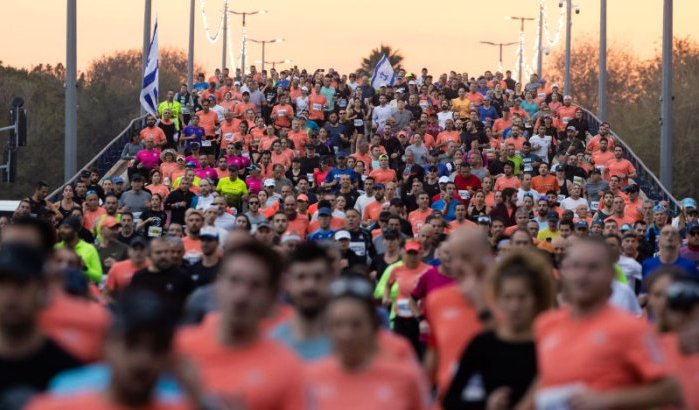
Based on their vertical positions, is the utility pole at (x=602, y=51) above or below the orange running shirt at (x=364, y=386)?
above

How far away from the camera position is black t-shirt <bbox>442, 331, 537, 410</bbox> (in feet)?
26.6

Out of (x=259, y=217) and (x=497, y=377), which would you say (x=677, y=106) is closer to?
(x=259, y=217)

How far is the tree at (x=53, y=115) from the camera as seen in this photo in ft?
310

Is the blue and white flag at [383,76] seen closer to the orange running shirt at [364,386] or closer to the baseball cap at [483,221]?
the baseball cap at [483,221]

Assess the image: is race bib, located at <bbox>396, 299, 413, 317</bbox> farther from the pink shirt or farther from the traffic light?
the pink shirt

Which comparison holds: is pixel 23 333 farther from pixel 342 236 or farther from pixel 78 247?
pixel 342 236

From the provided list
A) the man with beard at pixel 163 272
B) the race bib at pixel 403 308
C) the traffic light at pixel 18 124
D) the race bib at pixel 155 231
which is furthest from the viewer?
the traffic light at pixel 18 124

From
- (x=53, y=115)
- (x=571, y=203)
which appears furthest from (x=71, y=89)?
(x=53, y=115)

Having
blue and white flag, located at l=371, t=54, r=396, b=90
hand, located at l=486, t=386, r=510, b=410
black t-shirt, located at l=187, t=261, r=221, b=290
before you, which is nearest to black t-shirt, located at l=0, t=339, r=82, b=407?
hand, located at l=486, t=386, r=510, b=410

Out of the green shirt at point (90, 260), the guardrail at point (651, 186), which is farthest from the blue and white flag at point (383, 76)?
the green shirt at point (90, 260)

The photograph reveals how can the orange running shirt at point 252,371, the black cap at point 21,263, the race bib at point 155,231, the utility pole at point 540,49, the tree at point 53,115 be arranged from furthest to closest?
the tree at point 53,115
the utility pole at point 540,49
the race bib at point 155,231
the orange running shirt at point 252,371
the black cap at point 21,263

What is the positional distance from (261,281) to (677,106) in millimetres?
72246

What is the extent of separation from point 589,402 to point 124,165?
3270cm

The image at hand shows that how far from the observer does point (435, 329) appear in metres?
9.31
